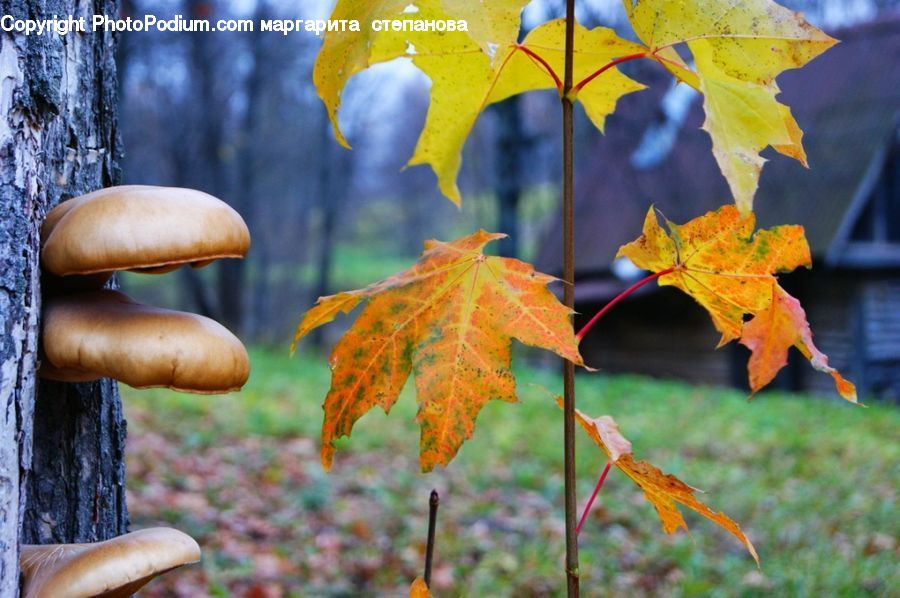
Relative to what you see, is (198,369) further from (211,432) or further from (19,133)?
(211,432)

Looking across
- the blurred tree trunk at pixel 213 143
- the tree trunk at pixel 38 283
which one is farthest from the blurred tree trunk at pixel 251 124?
the tree trunk at pixel 38 283

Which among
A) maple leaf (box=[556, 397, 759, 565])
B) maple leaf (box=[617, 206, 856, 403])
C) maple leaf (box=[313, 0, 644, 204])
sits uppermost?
maple leaf (box=[313, 0, 644, 204])

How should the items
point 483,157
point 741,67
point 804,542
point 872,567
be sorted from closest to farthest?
point 741,67, point 872,567, point 804,542, point 483,157

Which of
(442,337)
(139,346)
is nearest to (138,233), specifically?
(139,346)

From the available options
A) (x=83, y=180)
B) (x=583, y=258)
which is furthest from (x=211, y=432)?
(x=583, y=258)

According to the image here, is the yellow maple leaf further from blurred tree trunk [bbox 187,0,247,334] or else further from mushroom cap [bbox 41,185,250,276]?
blurred tree trunk [bbox 187,0,247,334]

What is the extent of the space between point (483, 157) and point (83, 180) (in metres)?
28.3

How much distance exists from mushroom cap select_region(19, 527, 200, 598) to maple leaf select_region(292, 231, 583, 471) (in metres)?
0.24

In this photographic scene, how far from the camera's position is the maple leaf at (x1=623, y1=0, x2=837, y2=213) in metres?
0.97

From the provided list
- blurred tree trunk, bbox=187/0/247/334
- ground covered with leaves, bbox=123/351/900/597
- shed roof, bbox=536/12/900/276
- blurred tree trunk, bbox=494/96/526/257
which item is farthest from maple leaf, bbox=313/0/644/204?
blurred tree trunk, bbox=187/0/247/334

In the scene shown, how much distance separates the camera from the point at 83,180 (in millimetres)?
1320

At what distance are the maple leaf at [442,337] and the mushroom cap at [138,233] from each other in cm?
17

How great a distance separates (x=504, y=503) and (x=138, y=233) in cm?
459

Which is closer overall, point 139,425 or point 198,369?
point 198,369
